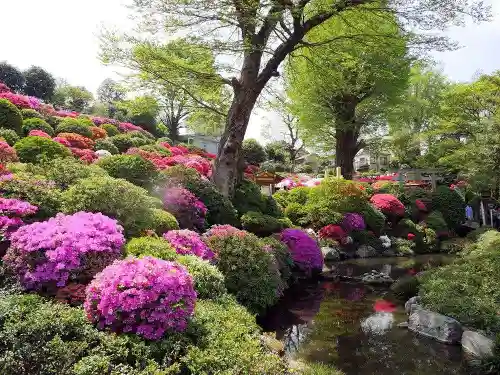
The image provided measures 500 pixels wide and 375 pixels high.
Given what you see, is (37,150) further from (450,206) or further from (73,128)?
(450,206)

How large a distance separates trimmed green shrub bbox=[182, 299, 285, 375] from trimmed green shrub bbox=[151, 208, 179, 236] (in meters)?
2.56

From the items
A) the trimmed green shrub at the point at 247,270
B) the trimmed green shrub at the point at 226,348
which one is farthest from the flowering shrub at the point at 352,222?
the trimmed green shrub at the point at 226,348

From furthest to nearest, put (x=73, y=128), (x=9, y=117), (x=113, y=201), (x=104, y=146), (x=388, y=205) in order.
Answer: (x=388, y=205) < (x=73, y=128) < (x=104, y=146) < (x=9, y=117) < (x=113, y=201)

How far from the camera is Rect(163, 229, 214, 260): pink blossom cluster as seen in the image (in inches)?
302

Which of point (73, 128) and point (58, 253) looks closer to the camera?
point (58, 253)

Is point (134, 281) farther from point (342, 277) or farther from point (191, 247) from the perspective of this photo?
point (342, 277)

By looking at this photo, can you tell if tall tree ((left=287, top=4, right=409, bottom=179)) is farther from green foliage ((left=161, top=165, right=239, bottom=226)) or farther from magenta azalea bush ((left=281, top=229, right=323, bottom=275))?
magenta azalea bush ((left=281, top=229, right=323, bottom=275))

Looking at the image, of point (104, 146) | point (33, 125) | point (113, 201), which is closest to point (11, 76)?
point (33, 125)

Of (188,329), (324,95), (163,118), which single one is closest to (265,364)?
(188,329)

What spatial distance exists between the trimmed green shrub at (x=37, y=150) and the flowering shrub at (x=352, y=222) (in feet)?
36.5

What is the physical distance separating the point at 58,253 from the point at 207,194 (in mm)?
6257

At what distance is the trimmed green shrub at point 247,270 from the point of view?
794 centimetres

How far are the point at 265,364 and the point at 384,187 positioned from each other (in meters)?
20.3

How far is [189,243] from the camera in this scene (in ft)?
25.6
